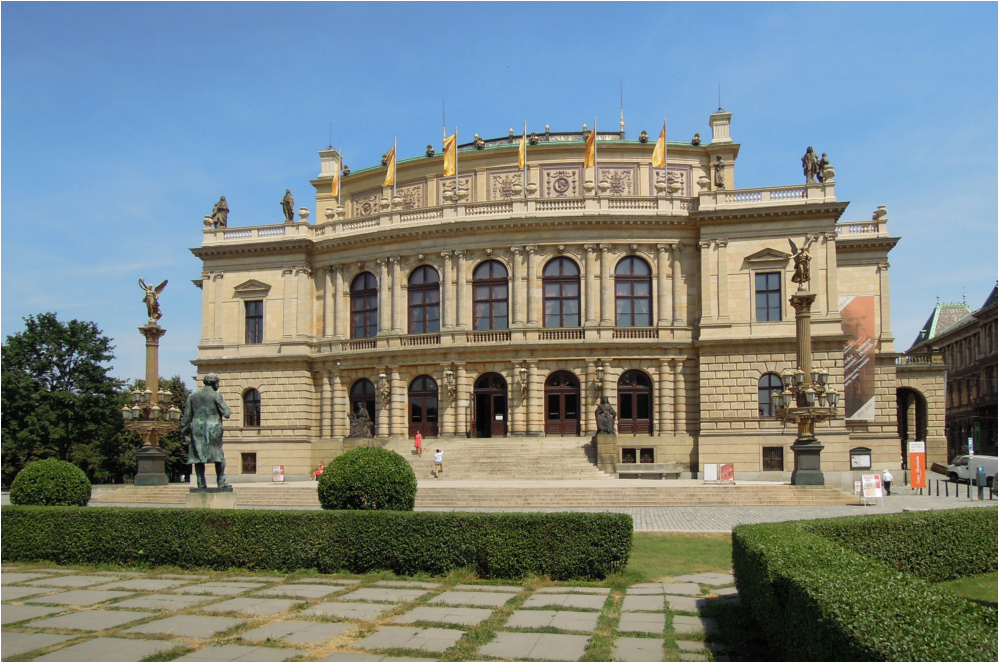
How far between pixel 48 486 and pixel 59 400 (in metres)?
36.2

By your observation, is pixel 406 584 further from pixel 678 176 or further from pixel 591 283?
pixel 678 176

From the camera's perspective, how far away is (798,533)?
40.7 feet

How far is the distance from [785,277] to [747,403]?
7132mm

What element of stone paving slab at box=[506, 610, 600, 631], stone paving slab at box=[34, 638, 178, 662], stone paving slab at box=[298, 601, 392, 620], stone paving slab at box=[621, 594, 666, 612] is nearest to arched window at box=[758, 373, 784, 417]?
stone paving slab at box=[621, 594, 666, 612]

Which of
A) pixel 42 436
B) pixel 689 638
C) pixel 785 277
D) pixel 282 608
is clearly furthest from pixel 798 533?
pixel 42 436

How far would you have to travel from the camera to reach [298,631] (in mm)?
11227

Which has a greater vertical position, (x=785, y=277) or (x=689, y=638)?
(x=785, y=277)

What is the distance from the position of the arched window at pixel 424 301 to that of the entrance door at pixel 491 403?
441 centimetres

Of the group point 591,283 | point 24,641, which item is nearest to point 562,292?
point 591,283

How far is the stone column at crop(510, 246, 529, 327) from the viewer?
46781mm

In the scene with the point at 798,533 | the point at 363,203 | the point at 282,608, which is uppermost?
the point at 363,203

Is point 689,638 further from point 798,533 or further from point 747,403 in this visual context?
point 747,403

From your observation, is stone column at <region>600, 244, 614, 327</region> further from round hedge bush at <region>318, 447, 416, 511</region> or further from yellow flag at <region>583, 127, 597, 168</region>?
round hedge bush at <region>318, 447, 416, 511</region>

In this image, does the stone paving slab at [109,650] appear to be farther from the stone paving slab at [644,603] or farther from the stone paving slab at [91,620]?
the stone paving slab at [644,603]
